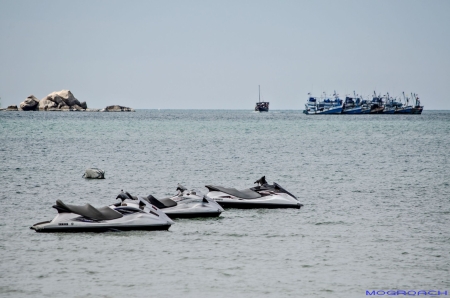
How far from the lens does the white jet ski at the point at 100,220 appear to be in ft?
66.1

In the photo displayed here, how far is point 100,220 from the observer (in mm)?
20234

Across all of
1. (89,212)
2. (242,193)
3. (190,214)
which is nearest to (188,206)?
(190,214)

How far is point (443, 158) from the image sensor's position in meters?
55.4

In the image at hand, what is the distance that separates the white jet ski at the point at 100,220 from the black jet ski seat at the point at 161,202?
6.21ft

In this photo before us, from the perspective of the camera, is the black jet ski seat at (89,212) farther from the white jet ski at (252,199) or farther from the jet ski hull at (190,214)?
the white jet ski at (252,199)

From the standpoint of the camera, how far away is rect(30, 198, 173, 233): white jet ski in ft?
66.1

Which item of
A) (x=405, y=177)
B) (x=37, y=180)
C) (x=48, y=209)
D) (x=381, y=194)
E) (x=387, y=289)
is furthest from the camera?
(x=405, y=177)

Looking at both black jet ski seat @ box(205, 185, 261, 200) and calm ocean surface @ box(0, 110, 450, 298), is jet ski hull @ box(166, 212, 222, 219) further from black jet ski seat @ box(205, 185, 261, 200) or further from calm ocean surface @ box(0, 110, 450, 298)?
black jet ski seat @ box(205, 185, 261, 200)

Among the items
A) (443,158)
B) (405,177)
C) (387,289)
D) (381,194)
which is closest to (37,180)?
(381,194)

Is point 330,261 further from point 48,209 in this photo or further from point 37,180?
point 37,180

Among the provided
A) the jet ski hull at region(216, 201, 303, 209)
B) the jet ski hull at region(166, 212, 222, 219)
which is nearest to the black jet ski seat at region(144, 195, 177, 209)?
the jet ski hull at region(166, 212, 222, 219)

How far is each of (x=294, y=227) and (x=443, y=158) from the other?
3705 centimetres

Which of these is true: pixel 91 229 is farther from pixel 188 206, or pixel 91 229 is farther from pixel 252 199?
pixel 252 199

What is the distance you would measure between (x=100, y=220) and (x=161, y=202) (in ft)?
10.3
